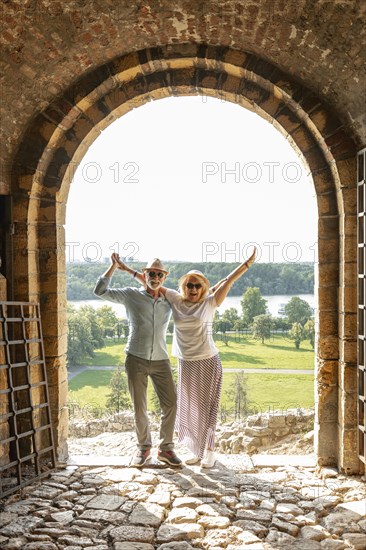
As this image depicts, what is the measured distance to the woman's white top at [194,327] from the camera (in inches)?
204

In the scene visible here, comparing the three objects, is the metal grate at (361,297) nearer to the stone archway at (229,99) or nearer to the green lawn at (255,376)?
the stone archway at (229,99)

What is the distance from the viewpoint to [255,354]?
9.85 meters

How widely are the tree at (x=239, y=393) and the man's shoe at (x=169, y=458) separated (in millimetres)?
5345

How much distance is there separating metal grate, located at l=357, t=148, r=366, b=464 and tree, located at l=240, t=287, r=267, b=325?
4.33 metres

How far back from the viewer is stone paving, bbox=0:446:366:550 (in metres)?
3.74

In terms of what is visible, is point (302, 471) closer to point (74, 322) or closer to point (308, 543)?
point (308, 543)

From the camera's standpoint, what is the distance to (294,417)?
25.0ft

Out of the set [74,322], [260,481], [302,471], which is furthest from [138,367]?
[74,322]

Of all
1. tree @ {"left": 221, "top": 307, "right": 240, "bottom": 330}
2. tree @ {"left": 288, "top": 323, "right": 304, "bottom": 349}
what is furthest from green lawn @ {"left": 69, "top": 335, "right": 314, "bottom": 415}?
tree @ {"left": 221, "top": 307, "right": 240, "bottom": 330}

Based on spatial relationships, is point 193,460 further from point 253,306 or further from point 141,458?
point 253,306

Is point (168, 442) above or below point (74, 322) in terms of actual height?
below

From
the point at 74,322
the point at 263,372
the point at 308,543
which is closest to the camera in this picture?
the point at 308,543

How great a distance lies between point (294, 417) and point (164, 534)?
4.20 meters

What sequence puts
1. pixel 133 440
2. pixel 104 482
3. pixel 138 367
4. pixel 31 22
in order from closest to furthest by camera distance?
pixel 31 22 → pixel 104 482 → pixel 138 367 → pixel 133 440
